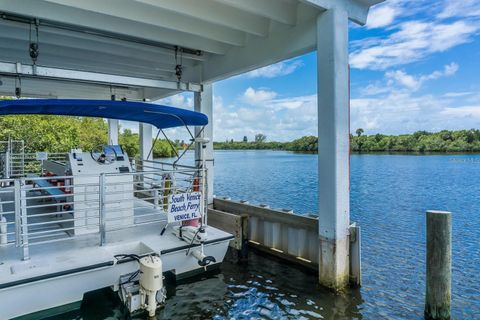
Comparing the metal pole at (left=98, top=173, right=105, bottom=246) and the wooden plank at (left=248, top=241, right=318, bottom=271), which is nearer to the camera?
the metal pole at (left=98, top=173, right=105, bottom=246)

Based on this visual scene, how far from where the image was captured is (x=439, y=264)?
344 centimetres

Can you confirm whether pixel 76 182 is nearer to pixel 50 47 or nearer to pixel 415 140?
pixel 50 47

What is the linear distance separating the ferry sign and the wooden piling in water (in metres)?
2.94

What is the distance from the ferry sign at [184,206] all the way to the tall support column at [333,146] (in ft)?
5.79

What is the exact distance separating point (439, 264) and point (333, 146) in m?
1.81

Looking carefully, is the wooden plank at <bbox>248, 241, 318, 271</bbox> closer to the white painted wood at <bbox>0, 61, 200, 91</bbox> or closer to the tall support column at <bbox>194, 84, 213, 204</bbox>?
the tall support column at <bbox>194, 84, 213, 204</bbox>

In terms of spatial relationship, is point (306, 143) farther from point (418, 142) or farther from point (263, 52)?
point (263, 52)

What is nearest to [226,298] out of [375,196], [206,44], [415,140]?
[206,44]

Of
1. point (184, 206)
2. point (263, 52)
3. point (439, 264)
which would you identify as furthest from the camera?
point (263, 52)

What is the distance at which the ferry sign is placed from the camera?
4.30 meters

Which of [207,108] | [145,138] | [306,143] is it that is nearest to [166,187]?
[207,108]

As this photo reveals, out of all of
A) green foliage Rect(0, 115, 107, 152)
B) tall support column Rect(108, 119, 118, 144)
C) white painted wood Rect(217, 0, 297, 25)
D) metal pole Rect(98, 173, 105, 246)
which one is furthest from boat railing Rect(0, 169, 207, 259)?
green foliage Rect(0, 115, 107, 152)

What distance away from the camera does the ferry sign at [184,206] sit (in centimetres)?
430

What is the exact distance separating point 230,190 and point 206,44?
11633mm
